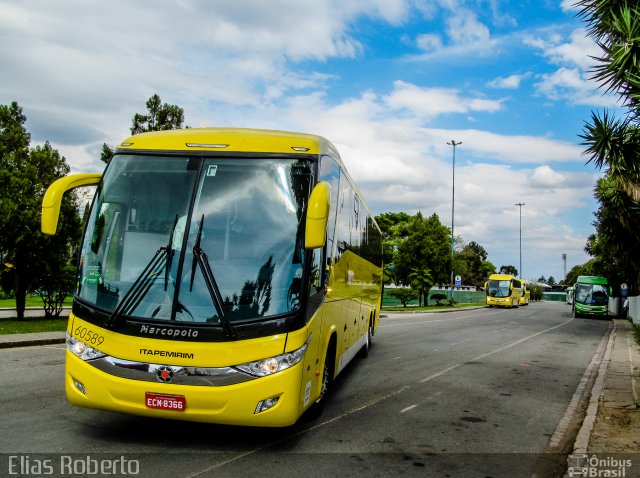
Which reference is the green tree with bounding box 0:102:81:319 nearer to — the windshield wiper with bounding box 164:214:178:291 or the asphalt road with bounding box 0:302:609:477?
the asphalt road with bounding box 0:302:609:477

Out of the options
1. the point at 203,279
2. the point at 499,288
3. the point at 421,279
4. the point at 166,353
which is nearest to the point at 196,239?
the point at 203,279

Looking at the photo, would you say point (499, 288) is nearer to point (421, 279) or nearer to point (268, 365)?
point (421, 279)

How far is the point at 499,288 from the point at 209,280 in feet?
171

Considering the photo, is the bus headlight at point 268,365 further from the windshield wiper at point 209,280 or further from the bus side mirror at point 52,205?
the bus side mirror at point 52,205

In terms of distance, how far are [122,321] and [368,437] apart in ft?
9.63

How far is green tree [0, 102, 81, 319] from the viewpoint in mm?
19094

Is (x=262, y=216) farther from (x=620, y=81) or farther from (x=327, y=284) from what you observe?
(x=620, y=81)

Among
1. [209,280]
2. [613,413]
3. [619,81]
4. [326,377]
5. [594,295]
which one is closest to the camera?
[209,280]

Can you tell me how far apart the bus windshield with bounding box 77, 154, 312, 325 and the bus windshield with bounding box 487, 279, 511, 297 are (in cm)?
5109

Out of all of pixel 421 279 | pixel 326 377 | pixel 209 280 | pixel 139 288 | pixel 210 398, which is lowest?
pixel 326 377

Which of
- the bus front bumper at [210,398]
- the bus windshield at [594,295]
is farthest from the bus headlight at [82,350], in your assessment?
the bus windshield at [594,295]

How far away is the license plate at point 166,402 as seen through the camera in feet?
16.3

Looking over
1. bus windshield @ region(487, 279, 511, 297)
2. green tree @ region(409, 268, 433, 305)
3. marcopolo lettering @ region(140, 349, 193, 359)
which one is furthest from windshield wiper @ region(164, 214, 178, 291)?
bus windshield @ region(487, 279, 511, 297)

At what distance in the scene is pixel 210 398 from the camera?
194 inches
